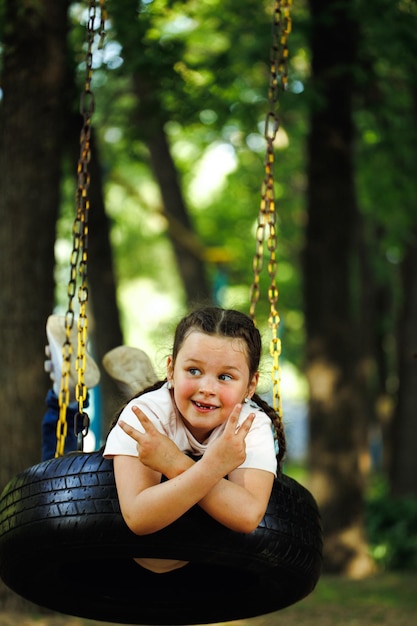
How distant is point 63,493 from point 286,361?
1917 centimetres

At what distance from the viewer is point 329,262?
31.1ft

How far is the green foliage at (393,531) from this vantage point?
33.9 feet

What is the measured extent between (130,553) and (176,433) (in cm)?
41

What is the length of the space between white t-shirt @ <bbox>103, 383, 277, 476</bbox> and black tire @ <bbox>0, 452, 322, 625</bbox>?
14 cm

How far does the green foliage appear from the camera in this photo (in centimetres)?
1033

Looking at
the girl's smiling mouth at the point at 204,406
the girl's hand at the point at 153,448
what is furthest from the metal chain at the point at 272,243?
the girl's hand at the point at 153,448

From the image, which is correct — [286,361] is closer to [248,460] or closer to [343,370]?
[343,370]

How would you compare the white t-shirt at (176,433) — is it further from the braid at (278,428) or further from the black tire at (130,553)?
the braid at (278,428)

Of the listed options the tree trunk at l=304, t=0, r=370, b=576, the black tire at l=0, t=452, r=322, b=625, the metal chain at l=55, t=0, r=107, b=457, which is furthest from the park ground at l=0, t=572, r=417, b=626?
the metal chain at l=55, t=0, r=107, b=457

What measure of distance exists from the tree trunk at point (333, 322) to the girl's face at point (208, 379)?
6.45 m

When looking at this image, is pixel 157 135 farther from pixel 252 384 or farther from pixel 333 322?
pixel 252 384

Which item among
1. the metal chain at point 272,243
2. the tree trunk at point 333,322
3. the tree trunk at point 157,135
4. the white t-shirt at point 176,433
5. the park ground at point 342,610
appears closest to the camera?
the white t-shirt at point 176,433

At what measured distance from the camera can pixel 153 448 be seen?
9.27ft

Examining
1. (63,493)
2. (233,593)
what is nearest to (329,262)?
(233,593)
